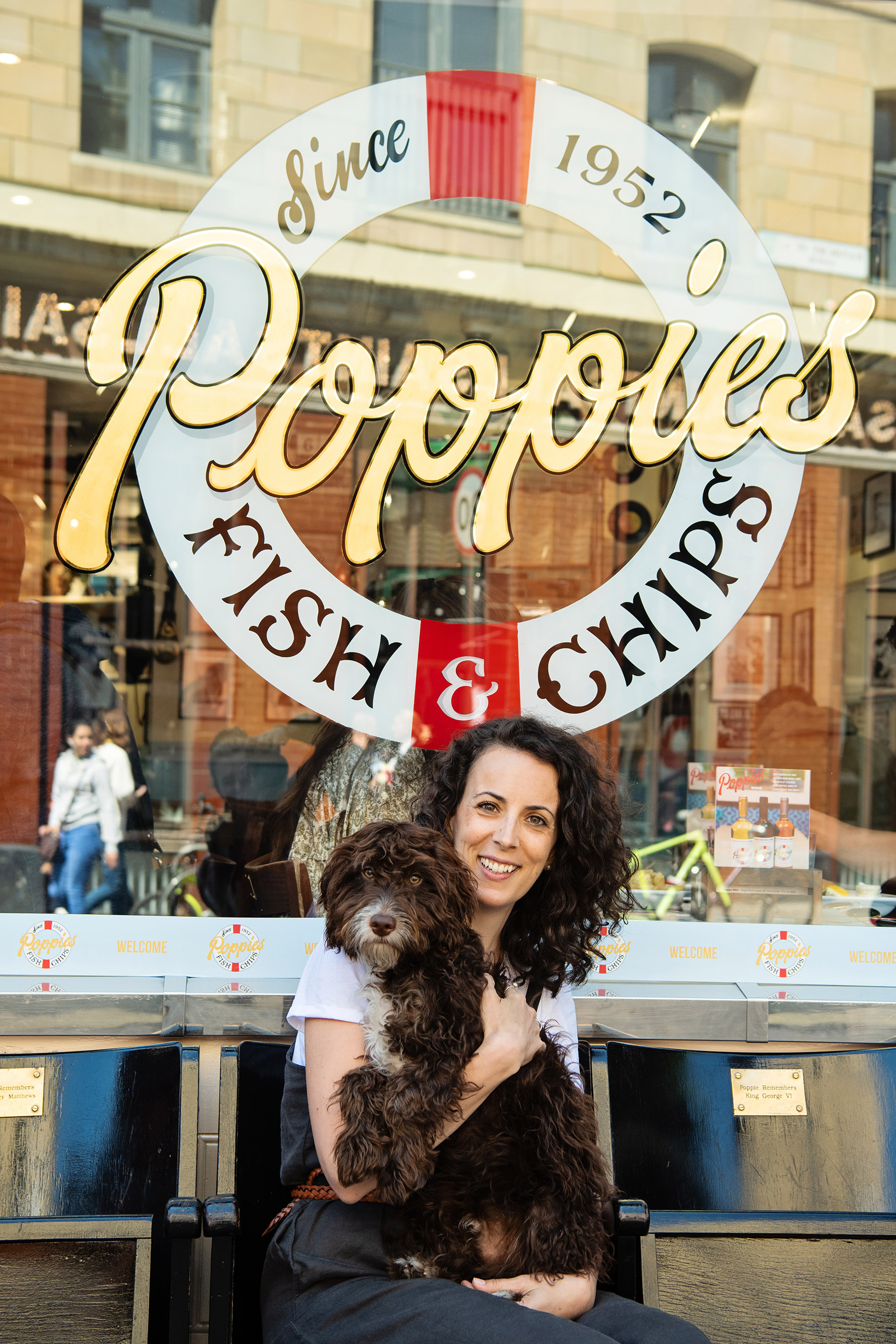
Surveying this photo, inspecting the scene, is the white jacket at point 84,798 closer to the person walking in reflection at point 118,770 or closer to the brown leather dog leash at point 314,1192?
the person walking in reflection at point 118,770

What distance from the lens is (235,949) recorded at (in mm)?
2758

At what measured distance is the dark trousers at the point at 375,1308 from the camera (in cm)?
154

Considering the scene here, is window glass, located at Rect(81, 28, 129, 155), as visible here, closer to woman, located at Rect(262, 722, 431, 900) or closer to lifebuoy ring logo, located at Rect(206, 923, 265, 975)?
woman, located at Rect(262, 722, 431, 900)

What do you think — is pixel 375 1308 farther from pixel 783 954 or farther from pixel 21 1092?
pixel 783 954

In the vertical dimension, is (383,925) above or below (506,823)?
below

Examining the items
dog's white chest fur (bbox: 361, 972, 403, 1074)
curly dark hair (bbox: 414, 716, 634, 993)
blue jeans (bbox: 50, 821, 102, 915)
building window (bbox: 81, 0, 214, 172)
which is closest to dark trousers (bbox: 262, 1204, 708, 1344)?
dog's white chest fur (bbox: 361, 972, 403, 1074)

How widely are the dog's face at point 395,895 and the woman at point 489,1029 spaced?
0.08 metres

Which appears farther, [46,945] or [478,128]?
[478,128]

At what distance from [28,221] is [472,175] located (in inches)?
50.6

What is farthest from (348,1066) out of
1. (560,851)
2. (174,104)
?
(174,104)

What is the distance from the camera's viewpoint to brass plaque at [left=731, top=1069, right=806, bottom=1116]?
240 cm

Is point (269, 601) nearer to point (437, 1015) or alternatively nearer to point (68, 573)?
point (68, 573)

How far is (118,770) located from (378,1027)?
5.44 feet

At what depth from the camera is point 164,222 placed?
3.03 metres
